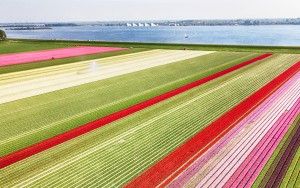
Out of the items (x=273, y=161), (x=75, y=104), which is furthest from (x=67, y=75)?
(x=273, y=161)

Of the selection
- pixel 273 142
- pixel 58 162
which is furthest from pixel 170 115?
pixel 58 162

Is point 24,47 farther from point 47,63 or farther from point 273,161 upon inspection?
point 273,161

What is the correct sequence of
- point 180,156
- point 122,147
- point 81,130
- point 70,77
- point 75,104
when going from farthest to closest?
point 70,77, point 75,104, point 81,130, point 122,147, point 180,156

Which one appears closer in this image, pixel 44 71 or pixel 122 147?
pixel 122 147

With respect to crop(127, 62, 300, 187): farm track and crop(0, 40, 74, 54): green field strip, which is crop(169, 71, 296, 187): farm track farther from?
crop(0, 40, 74, 54): green field strip

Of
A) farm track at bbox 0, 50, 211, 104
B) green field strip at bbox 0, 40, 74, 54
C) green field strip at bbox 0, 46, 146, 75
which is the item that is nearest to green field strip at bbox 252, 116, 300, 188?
farm track at bbox 0, 50, 211, 104

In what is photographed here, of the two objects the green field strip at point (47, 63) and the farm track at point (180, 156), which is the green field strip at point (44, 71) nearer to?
the green field strip at point (47, 63)

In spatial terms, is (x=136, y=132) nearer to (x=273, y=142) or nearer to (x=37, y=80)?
(x=273, y=142)
